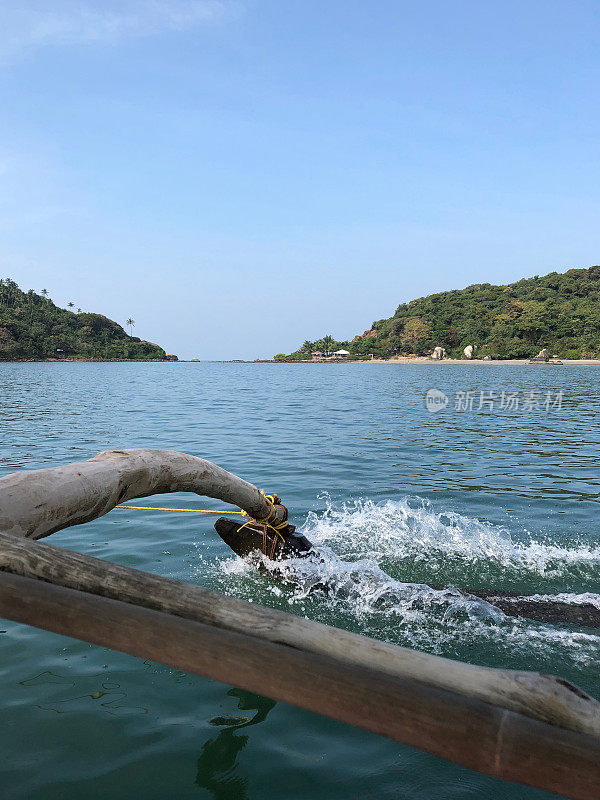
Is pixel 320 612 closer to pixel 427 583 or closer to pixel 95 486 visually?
pixel 427 583

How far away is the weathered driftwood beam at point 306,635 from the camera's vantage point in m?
1.75

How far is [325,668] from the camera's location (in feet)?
6.21

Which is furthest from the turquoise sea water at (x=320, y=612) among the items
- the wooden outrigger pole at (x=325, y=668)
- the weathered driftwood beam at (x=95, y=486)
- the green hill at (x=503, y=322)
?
the green hill at (x=503, y=322)

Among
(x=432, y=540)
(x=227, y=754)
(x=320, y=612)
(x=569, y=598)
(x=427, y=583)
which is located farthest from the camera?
(x=432, y=540)

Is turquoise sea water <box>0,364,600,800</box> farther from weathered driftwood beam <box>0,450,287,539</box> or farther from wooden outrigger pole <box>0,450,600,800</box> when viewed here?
wooden outrigger pole <box>0,450,600,800</box>

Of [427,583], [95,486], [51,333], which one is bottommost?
[427,583]

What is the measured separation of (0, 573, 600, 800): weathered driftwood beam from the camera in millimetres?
1629

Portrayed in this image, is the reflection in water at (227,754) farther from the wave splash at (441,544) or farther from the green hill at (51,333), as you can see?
the green hill at (51,333)

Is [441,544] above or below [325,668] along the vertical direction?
below

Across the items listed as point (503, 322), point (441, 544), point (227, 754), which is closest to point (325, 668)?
point (227, 754)

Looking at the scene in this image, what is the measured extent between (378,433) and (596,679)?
15.7m

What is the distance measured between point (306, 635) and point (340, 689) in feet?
0.90

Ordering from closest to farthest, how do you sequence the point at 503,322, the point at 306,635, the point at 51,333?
1. the point at 306,635
2. the point at 503,322
3. the point at 51,333

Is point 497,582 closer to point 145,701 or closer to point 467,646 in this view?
point 467,646
